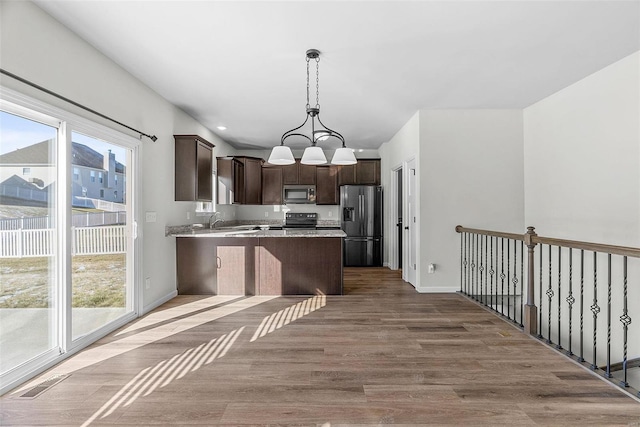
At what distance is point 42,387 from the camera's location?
2062 mm

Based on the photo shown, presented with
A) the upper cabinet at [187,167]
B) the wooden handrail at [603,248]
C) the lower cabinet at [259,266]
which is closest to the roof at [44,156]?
the upper cabinet at [187,167]

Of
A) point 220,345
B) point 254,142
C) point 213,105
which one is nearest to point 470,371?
point 220,345

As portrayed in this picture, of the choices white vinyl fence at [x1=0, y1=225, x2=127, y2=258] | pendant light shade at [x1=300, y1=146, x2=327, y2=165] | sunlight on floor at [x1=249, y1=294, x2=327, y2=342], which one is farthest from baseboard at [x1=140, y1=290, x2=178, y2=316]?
pendant light shade at [x1=300, y1=146, x2=327, y2=165]

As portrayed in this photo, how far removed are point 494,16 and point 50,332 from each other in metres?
3.96

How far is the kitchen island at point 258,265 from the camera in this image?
429 centimetres

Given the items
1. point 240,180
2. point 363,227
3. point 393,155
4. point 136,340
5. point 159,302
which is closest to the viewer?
point 136,340

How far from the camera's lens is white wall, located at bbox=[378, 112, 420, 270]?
4.57 m

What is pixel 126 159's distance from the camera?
3.26 metres

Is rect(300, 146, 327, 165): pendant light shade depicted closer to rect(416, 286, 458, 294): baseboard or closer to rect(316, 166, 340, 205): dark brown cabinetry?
rect(416, 286, 458, 294): baseboard

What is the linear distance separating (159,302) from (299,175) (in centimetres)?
380

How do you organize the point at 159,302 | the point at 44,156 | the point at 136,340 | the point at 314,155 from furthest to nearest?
the point at 159,302, the point at 314,155, the point at 136,340, the point at 44,156

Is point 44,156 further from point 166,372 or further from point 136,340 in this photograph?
point 166,372

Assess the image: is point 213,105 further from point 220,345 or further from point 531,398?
point 531,398

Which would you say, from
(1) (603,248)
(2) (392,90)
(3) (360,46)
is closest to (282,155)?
(3) (360,46)
